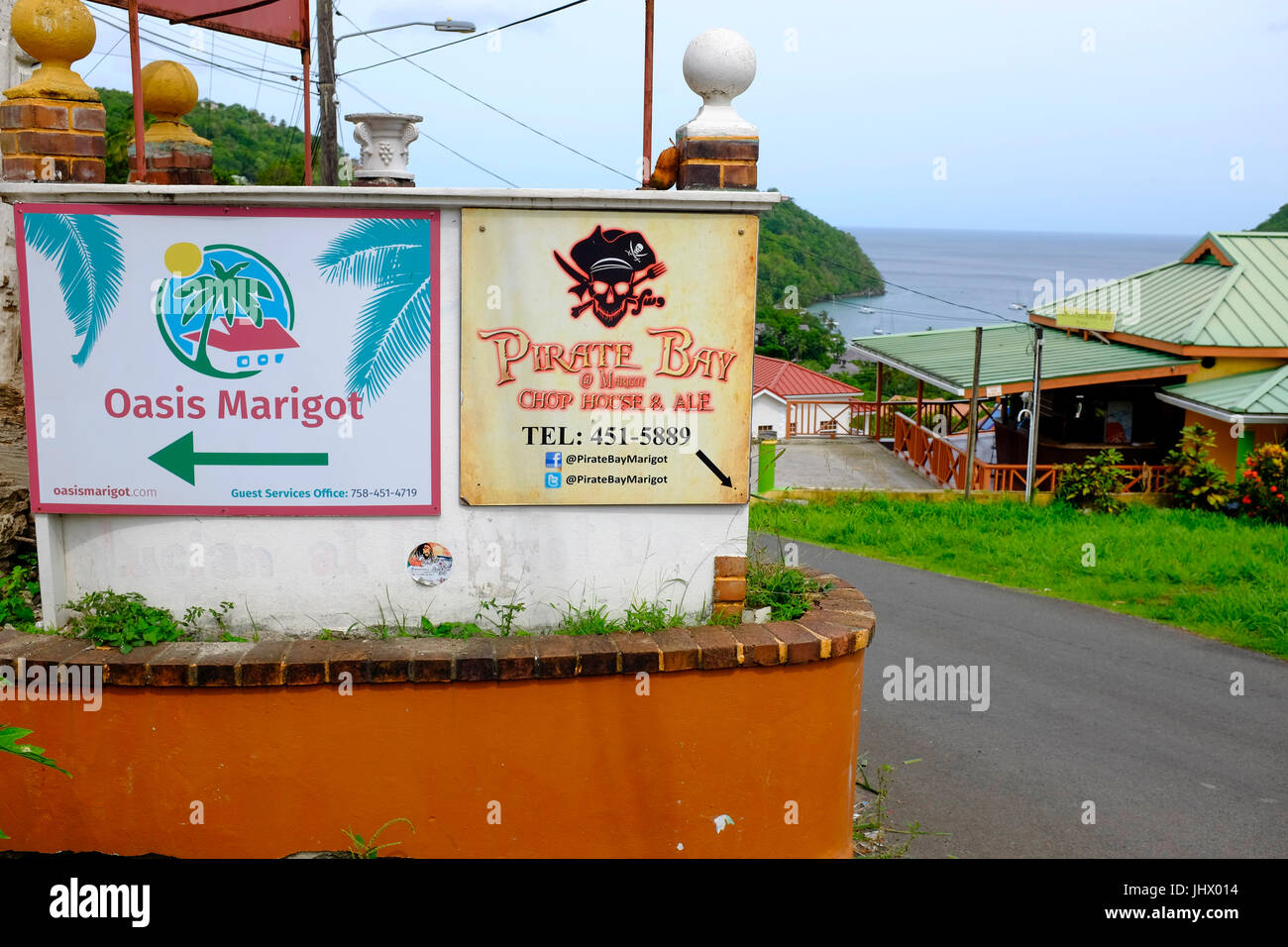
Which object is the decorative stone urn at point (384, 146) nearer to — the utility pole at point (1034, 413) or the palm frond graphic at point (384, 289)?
the palm frond graphic at point (384, 289)

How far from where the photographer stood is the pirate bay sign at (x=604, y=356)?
4750 millimetres

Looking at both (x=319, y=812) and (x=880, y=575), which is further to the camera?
(x=880, y=575)

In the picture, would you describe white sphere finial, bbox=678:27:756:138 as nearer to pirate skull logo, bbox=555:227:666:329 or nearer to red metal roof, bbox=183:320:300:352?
pirate skull logo, bbox=555:227:666:329

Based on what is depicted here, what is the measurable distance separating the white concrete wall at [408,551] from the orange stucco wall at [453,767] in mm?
484

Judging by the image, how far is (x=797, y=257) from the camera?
269ft

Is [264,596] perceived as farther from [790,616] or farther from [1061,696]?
[1061,696]

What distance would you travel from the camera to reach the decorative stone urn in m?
6.32

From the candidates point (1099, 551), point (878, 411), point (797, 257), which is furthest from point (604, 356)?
point (797, 257)

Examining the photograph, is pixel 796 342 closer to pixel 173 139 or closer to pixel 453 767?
pixel 173 139

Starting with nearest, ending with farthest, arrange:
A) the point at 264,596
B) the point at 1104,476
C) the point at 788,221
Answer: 1. the point at 264,596
2. the point at 1104,476
3. the point at 788,221
